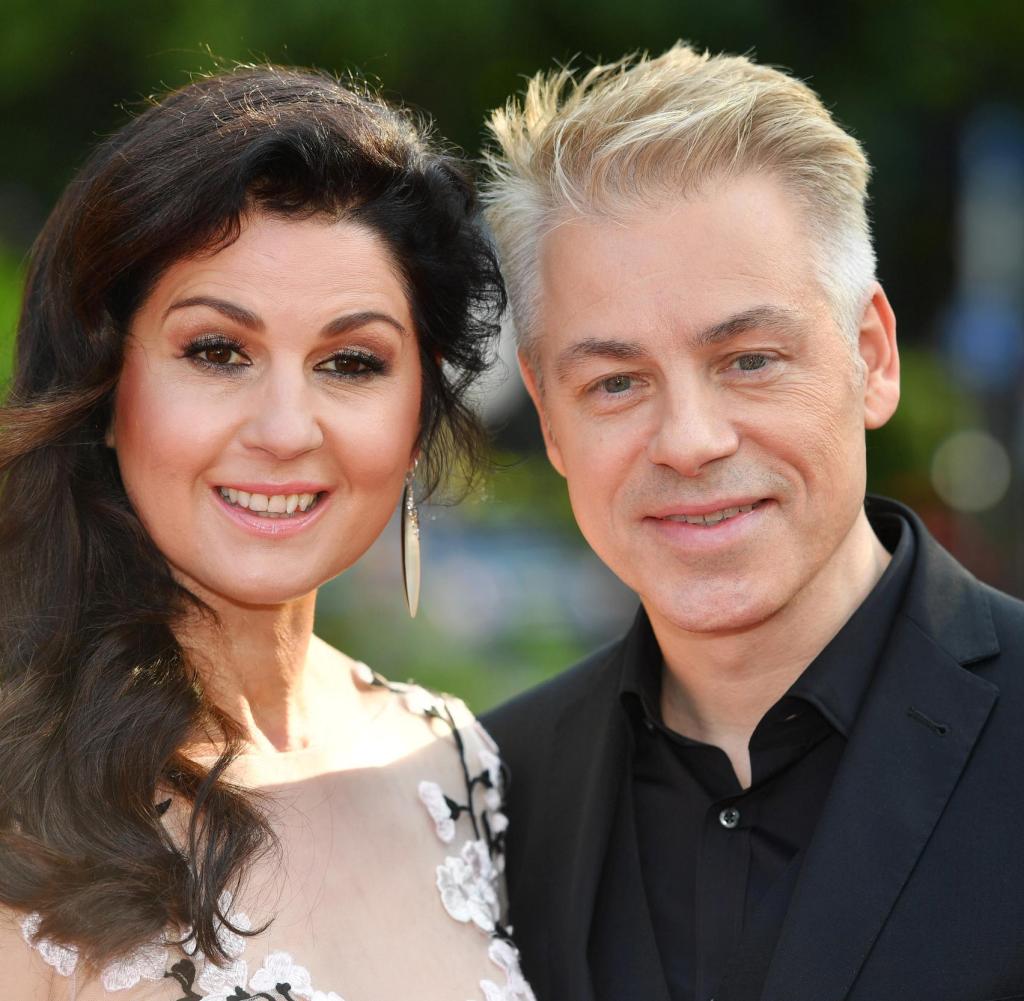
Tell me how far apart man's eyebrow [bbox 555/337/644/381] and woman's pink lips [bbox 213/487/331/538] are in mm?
546

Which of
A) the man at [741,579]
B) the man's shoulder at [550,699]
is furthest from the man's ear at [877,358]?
the man's shoulder at [550,699]

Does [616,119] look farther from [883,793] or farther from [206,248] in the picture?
[883,793]

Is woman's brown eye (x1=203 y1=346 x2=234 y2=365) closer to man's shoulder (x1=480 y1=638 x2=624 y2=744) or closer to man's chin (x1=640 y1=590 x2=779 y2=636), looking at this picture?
man's chin (x1=640 y1=590 x2=779 y2=636)

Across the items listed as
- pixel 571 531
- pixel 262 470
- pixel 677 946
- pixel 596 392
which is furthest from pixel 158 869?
pixel 571 531

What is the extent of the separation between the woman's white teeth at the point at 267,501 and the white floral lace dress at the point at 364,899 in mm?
486

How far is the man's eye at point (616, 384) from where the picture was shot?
2.79 meters

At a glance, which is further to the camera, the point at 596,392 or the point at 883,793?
the point at 596,392

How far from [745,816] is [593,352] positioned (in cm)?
91

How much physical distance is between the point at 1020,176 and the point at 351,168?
7.96 meters

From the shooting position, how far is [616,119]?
2922 mm

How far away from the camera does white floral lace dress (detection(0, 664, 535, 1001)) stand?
237 cm

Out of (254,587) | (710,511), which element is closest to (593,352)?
(710,511)

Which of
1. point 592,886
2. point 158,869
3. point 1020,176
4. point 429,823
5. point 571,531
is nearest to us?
point 158,869

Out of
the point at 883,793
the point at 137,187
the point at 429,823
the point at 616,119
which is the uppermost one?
the point at 616,119
